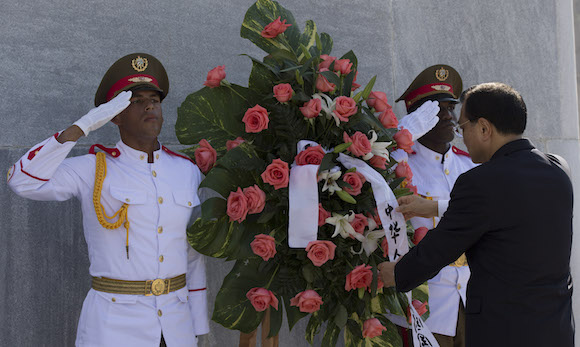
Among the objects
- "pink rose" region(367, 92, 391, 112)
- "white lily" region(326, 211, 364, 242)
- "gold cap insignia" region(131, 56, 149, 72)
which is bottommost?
"white lily" region(326, 211, 364, 242)

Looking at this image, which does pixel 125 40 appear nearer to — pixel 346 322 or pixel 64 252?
pixel 64 252

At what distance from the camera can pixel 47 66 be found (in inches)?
132

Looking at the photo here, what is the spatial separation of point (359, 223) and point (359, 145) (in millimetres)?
312

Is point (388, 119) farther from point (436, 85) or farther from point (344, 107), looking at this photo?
point (436, 85)

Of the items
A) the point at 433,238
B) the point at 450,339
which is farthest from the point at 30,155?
the point at 450,339

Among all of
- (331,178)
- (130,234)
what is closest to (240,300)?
(130,234)

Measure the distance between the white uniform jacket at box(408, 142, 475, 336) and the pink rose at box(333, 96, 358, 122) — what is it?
94 cm

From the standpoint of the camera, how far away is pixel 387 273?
8.60 feet

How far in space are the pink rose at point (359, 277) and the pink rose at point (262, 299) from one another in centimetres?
30

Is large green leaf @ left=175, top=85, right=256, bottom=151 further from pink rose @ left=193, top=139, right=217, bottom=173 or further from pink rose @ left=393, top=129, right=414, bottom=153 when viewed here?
pink rose @ left=393, top=129, right=414, bottom=153

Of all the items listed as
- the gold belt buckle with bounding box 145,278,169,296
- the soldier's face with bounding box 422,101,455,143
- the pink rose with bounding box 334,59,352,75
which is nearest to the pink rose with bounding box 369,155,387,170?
the pink rose with bounding box 334,59,352,75

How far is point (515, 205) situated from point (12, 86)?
243 cm

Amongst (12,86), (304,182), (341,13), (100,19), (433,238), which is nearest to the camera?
(433,238)

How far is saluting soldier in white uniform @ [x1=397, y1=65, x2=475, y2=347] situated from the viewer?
3369 millimetres
